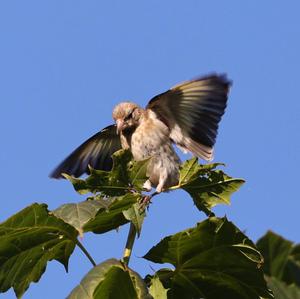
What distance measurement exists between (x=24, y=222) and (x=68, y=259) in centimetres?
32

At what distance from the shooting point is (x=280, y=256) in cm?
167

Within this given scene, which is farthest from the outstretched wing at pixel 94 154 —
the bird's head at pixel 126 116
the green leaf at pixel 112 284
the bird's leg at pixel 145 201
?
the green leaf at pixel 112 284

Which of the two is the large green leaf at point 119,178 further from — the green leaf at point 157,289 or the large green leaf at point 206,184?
the green leaf at point 157,289

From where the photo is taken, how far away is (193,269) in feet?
10.5

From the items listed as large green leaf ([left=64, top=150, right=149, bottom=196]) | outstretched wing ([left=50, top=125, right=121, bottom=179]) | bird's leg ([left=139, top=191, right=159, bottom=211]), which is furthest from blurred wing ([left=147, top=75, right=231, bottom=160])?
large green leaf ([left=64, top=150, right=149, bottom=196])

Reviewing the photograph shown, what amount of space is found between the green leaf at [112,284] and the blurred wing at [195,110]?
9.33 ft

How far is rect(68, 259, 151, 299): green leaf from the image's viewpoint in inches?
105

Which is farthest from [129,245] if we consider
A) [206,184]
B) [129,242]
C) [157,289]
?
[206,184]

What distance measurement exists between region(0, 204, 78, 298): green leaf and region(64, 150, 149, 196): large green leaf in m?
0.30

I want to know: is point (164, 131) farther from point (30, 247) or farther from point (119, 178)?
point (30, 247)

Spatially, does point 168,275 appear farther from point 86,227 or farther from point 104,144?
point 104,144

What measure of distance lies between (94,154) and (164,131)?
679 millimetres

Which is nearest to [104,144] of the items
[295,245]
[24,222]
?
[24,222]

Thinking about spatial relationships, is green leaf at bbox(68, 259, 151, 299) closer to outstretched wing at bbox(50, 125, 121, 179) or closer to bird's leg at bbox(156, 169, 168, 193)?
bird's leg at bbox(156, 169, 168, 193)
